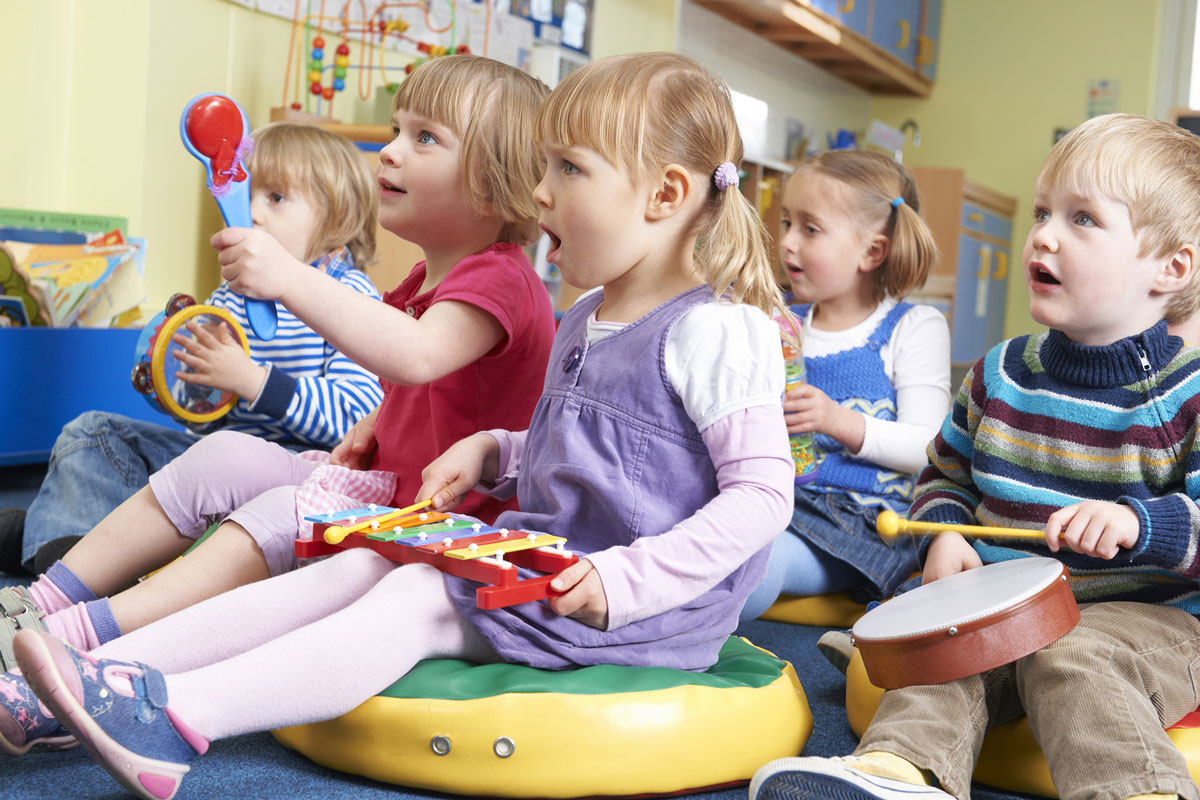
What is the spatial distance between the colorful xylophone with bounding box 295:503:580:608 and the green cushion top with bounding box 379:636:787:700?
0.20ft

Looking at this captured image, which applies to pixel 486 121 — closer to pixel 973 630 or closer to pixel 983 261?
pixel 973 630

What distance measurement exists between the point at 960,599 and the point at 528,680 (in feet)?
1.14

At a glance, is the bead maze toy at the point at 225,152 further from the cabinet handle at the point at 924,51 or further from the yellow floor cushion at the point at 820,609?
the cabinet handle at the point at 924,51

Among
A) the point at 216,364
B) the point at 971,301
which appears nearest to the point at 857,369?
the point at 216,364

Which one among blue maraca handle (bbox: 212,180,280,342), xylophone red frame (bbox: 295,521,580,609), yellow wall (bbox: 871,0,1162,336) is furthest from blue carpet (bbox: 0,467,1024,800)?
yellow wall (bbox: 871,0,1162,336)

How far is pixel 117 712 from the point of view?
0.75 m

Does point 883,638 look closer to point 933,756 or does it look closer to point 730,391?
point 933,756

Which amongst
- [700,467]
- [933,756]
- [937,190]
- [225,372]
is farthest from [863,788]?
[937,190]

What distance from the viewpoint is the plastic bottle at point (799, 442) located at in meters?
1.40

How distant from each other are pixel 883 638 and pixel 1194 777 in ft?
0.90

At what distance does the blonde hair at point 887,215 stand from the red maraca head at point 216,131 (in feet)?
3.10

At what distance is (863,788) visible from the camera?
0.77 meters

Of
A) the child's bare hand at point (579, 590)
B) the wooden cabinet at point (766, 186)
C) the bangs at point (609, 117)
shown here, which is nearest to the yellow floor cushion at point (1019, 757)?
the child's bare hand at point (579, 590)

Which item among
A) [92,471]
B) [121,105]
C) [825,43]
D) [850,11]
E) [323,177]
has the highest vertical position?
[850,11]
